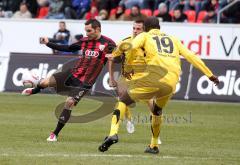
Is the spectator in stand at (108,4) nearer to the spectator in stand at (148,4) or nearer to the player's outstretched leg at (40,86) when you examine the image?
the spectator in stand at (148,4)

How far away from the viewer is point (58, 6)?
30.9 meters

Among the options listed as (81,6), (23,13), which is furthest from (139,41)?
(23,13)

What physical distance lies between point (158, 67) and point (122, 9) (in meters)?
17.2

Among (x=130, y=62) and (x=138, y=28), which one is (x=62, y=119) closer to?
(x=130, y=62)

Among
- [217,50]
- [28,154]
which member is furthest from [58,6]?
[28,154]

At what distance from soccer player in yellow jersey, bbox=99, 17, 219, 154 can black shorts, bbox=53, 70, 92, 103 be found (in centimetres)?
218

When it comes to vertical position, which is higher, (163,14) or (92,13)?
(163,14)

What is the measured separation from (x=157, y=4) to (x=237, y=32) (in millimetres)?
4433

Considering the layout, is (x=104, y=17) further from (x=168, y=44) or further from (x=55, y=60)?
(x=168, y=44)

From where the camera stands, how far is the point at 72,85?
49.7 ft

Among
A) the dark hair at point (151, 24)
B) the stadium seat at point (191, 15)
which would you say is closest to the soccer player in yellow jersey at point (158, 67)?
the dark hair at point (151, 24)

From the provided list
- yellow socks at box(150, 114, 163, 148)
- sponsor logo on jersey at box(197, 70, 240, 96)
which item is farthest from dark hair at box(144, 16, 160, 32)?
Answer: sponsor logo on jersey at box(197, 70, 240, 96)

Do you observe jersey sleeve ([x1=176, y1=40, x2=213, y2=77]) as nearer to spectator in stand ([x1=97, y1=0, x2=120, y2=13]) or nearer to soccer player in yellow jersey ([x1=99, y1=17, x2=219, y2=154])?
soccer player in yellow jersey ([x1=99, y1=17, x2=219, y2=154])

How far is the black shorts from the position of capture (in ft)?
48.9
